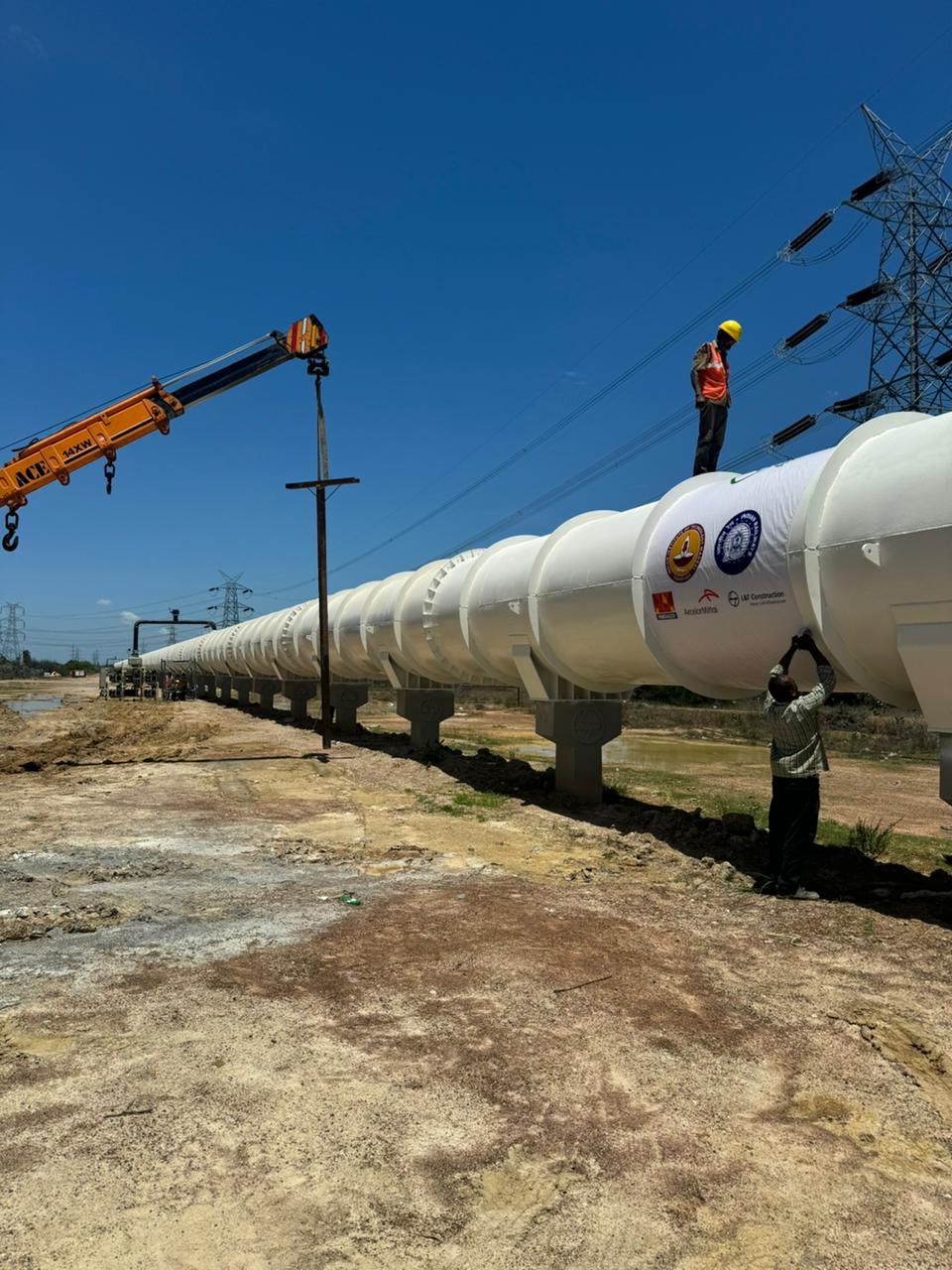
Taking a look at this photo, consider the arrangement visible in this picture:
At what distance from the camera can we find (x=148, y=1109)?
3.27 metres

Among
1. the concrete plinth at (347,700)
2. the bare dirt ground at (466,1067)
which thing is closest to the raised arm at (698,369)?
the bare dirt ground at (466,1067)

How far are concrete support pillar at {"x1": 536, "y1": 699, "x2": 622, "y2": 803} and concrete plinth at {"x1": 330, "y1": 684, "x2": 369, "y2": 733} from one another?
1218cm

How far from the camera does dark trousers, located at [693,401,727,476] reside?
952 cm

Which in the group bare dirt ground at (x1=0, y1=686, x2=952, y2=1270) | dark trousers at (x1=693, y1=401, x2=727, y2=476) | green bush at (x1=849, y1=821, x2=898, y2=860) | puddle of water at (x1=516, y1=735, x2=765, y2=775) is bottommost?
puddle of water at (x1=516, y1=735, x2=765, y2=775)

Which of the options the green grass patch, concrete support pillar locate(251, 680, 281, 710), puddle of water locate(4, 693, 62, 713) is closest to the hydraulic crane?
the green grass patch

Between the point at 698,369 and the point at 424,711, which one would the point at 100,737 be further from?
the point at 698,369

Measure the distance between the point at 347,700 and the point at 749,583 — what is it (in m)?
16.9

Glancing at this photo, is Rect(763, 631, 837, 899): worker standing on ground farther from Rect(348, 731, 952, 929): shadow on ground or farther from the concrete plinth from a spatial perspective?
the concrete plinth

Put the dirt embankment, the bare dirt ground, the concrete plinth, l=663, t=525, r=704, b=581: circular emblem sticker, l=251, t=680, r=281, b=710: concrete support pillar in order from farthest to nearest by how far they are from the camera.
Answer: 1. l=251, t=680, r=281, b=710: concrete support pillar
2. the concrete plinth
3. the dirt embankment
4. l=663, t=525, r=704, b=581: circular emblem sticker
5. the bare dirt ground

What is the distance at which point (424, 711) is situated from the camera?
17.8 metres

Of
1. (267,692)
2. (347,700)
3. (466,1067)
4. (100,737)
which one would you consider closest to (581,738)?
(466,1067)

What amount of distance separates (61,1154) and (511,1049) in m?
1.83

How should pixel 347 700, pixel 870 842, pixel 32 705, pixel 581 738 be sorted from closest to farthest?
pixel 870 842 < pixel 581 738 < pixel 347 700 < pixel 32 705

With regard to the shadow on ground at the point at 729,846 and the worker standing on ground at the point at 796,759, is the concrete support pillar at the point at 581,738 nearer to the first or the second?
the shadow on ground at the point at 729,846
